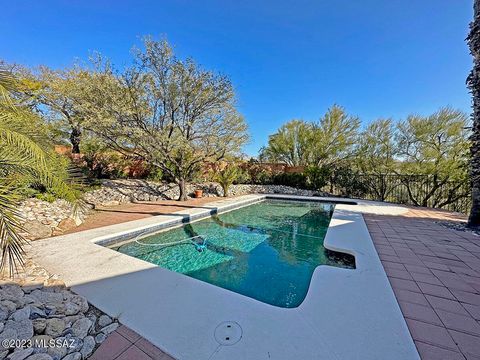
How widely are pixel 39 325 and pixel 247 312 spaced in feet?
6.88

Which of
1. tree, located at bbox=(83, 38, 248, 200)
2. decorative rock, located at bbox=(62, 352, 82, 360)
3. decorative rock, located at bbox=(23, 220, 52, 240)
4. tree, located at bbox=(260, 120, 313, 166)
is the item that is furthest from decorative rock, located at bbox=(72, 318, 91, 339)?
tree, located at bbox=(260, 120, 313, 166)

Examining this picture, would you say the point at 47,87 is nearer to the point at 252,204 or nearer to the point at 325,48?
the point at 252,204

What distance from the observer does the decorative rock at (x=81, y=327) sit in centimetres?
199

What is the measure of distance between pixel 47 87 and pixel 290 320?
15445 mm

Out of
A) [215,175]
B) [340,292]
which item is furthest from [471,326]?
[215,175]

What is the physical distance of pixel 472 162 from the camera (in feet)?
18.9

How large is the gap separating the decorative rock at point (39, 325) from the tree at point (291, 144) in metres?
17.1

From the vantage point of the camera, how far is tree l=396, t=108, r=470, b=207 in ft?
31.5

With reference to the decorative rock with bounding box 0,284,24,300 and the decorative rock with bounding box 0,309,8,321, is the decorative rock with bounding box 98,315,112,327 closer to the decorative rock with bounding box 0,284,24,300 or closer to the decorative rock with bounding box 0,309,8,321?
the decorative rock with bounding box 0,309,8,321

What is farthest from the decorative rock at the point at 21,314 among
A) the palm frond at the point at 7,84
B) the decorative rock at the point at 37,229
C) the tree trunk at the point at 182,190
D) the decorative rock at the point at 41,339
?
the tree trunk at the point at 182,190

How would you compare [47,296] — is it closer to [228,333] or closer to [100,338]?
[100,338]

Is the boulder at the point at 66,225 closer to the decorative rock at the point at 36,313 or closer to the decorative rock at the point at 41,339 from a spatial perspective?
the decorative rock at the point at 36,313

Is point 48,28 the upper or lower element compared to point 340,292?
upper

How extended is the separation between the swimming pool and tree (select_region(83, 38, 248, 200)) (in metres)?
4.19
